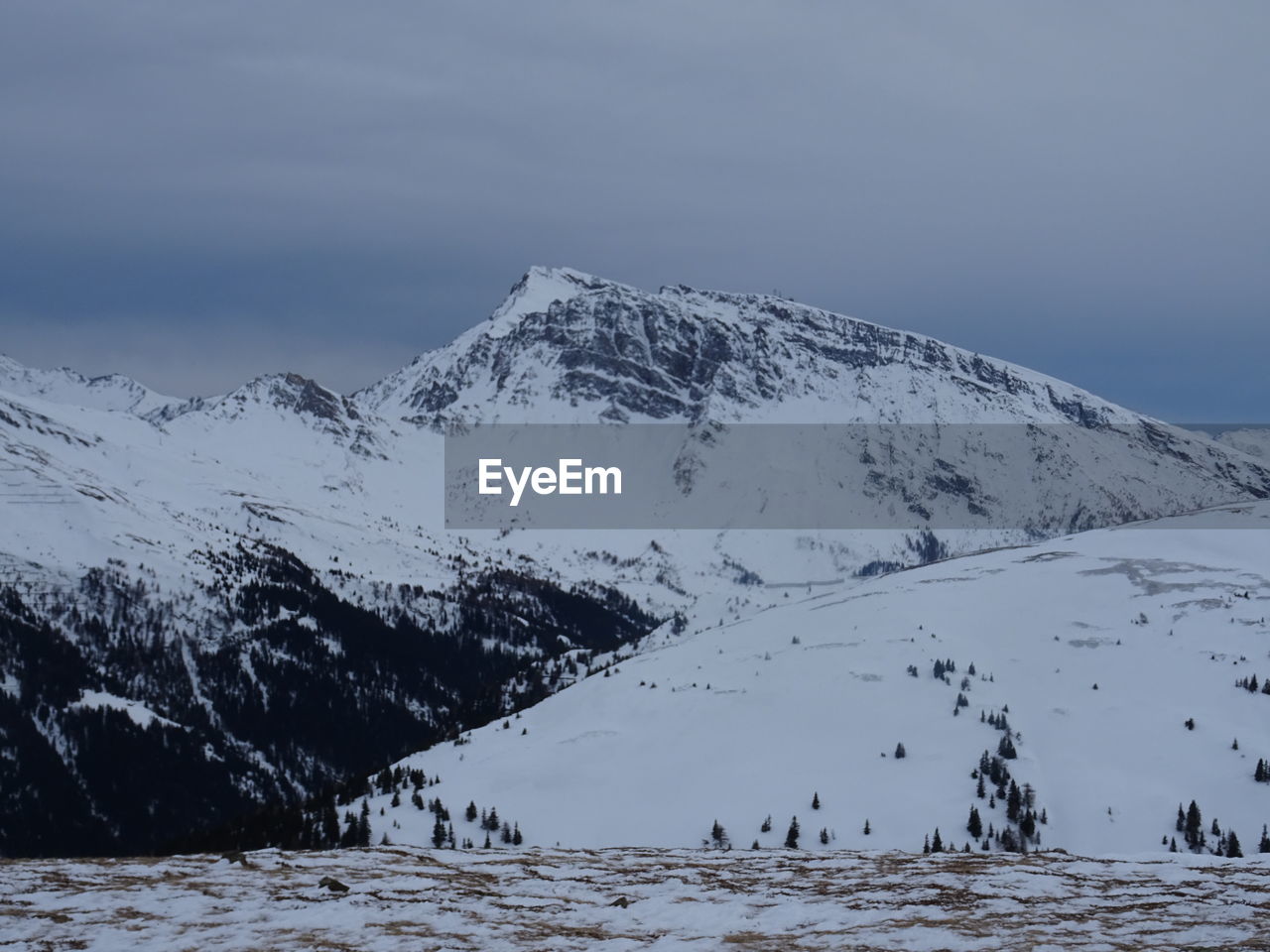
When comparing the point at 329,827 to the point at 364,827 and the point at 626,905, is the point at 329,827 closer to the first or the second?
the point at 364,827

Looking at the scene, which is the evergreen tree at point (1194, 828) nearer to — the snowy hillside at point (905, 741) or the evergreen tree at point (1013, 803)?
the snowy hillside at point (905, 741)

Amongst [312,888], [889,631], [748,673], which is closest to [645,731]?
[748,673]

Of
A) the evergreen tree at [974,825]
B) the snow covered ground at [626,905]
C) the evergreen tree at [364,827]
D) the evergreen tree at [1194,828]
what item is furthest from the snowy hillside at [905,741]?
the snow covered ground at [626,905]

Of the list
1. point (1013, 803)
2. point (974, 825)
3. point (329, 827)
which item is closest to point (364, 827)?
point (329, 827)

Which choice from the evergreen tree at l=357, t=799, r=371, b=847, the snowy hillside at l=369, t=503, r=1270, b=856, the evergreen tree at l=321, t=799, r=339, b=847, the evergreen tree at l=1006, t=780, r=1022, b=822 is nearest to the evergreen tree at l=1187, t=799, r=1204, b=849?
the snowy hillside at l=369, t=503, r=1270, b=856

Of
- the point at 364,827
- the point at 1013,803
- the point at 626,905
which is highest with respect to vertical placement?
the point at 626,905

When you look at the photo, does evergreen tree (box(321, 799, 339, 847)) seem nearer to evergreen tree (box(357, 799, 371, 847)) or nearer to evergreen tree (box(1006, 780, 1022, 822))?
evergreen tree (box(357, 799, 371, 847))
